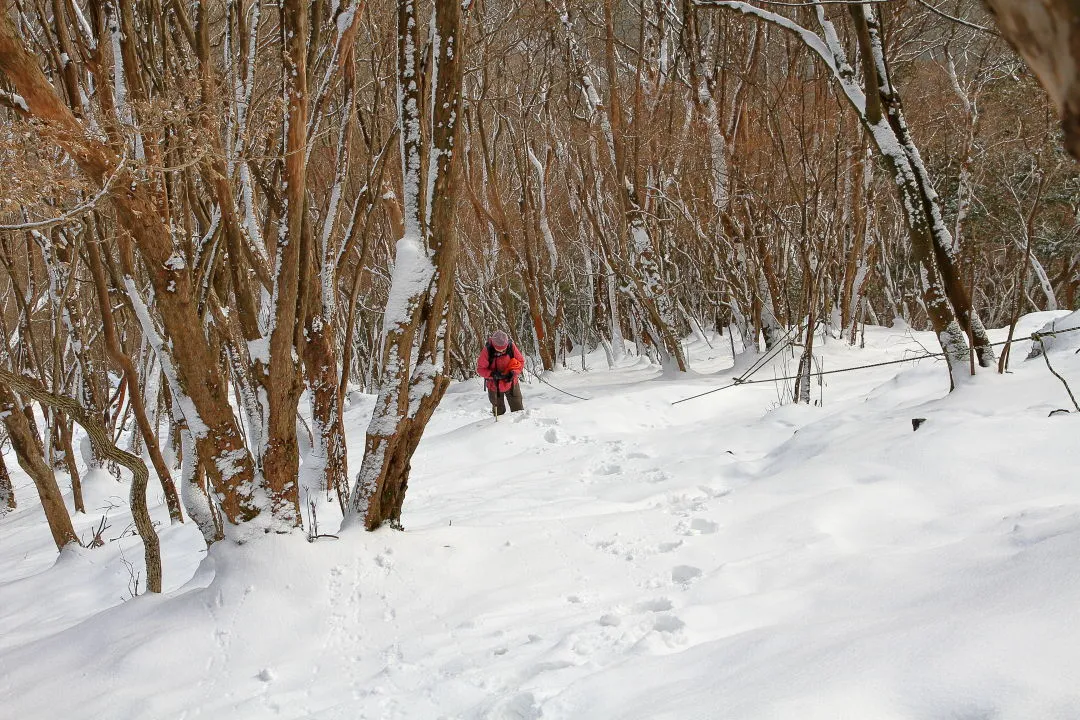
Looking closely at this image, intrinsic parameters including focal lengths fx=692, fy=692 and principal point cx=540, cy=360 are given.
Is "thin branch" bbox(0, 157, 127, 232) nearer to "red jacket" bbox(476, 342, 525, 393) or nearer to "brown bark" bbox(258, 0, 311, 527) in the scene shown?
"brown bark" bbox(258, 0, 311, 527)

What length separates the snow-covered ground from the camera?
1926 millimetres

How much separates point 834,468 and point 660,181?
25.8 ft

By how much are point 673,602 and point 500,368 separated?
6056 millimetres

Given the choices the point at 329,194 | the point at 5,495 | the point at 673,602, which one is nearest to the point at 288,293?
the point at 673,602

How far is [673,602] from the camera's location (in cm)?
298

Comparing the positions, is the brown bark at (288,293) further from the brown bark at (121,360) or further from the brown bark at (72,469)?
the brown bark at (72,469)

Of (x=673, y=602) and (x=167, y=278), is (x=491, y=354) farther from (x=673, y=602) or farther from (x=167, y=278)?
(x=673, y=602)

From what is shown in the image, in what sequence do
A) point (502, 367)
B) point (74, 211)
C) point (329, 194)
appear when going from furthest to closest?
1. point (502, 367)
2. point (329, 194)
3. point (74, 211)

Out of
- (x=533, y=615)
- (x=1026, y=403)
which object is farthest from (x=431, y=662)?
(x=1026, y=403)

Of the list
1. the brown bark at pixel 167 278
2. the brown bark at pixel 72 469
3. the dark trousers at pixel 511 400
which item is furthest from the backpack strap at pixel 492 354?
the brown bark at pixel 72 469

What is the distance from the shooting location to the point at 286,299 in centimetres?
376

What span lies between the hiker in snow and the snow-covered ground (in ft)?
11.4

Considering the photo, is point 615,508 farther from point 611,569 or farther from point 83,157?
point 83,157

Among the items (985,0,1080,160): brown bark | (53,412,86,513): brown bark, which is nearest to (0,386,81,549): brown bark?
(53,412,86,513): brown bark
